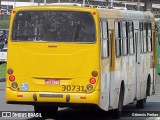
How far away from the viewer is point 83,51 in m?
17.8

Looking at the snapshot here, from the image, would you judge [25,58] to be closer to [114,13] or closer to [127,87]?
[114,13]

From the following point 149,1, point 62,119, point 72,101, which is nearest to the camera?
point 72,101

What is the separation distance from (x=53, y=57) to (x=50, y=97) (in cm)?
89

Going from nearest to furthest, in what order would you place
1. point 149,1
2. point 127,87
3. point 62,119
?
1. point 62,119
2. point 127,87
3. point 149,1

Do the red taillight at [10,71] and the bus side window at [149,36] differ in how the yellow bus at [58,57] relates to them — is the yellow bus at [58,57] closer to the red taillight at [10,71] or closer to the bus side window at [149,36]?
the red taillight at [10,71]

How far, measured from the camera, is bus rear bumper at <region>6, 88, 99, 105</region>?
57.4ft

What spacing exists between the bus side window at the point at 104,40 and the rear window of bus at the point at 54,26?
50cm

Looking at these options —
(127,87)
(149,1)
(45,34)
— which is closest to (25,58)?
(45,34)

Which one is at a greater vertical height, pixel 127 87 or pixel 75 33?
pixel 75 33

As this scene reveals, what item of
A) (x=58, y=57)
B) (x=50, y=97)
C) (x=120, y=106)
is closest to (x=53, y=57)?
(x=58, y=57)

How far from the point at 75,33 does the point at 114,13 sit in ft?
7.50

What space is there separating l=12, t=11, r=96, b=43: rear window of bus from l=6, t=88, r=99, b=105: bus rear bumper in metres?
1.22

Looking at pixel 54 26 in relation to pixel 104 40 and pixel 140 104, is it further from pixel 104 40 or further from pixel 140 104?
pixel 140 104

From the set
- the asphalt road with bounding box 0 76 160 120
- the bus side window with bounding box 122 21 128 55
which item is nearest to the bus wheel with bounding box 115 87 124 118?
the asphalt road with bounding box 0 76 160 120
